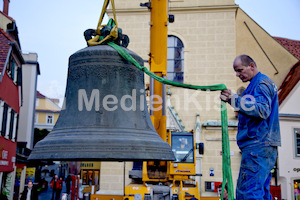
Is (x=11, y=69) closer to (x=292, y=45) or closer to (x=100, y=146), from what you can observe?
(x=100, y=146)

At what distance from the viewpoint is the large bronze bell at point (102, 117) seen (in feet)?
9.75

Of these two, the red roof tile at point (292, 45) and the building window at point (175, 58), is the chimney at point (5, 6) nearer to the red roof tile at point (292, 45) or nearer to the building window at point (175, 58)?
the building window at point (175, 58)

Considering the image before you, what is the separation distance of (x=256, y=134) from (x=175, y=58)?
16.3 metres

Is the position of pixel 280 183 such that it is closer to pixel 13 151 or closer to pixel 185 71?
pixel 185 71

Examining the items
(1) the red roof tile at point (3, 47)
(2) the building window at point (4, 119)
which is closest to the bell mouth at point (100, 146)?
(1) the red roof tile at point (3, 47)

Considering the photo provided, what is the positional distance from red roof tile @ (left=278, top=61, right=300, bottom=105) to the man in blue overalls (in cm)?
1575

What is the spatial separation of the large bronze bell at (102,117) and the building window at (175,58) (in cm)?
1517

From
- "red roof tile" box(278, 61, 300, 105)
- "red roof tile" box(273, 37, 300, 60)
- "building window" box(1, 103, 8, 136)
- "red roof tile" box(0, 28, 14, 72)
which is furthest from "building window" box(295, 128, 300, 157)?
"red roof tile" box(0, 28, 14, 72)

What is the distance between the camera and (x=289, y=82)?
18.5 meters

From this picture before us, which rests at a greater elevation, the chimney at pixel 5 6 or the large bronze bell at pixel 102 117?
the chimney at pixel 5 6

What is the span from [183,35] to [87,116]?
1610 centimetres

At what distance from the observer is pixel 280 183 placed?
16.5 metres

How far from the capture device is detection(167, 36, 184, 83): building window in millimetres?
18875

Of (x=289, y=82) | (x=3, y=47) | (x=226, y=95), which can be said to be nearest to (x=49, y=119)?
(x=3, y=47)
